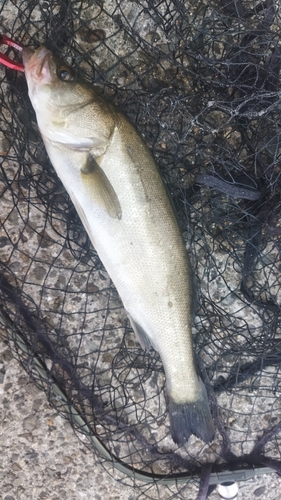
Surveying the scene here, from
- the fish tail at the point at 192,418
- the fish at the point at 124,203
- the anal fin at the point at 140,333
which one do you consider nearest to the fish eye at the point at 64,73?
the fish at the point at 124,203

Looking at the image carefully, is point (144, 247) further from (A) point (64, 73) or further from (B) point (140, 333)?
(A) point (64, 73)

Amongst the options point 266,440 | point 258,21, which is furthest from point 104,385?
point 258,21

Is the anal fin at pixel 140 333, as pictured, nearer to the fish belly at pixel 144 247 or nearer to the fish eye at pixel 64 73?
the fish belly at pixel 144 247

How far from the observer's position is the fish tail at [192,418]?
63.8 inches

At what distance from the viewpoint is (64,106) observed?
Answer: 141cm

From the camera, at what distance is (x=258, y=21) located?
1613mm

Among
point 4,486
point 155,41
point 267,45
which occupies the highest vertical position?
point 155,41

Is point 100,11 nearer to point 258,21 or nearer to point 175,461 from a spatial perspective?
point 258,21

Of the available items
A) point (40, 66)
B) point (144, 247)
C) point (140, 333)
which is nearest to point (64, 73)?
point (40, 66)

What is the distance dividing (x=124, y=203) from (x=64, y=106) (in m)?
0.37

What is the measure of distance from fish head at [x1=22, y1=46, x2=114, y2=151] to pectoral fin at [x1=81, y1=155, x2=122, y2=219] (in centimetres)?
5

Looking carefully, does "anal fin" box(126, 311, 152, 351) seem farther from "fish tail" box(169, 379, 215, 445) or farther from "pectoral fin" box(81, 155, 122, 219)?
"pectoral fin" box(81, 155, 122, 219)

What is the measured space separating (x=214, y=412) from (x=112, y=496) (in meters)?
0.63

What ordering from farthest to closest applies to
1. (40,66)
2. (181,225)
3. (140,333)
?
1. (181,225)
2. (140,333)
3. (40,66)
